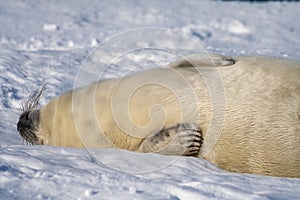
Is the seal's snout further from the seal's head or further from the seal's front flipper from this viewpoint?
the seal's front flipper

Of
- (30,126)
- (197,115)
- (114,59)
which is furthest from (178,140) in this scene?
(114,59)

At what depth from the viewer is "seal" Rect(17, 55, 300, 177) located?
3232mm

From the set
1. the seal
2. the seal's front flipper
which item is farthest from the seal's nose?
the seal's front flipper

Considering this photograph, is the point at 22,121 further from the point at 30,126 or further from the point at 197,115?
the point at 197,115

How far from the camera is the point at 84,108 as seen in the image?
12.3 feet

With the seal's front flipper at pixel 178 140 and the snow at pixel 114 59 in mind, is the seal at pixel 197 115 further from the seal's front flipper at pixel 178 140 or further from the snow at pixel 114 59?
the snow at pixel 114 59

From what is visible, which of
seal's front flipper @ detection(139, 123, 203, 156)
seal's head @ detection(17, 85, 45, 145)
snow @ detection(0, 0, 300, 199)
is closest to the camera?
snow @ detection(0, 0, 300, 199)

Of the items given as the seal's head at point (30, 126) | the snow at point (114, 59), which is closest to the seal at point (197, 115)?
the seal's head at point (30, 126)

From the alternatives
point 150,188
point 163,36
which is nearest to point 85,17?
point 163,36

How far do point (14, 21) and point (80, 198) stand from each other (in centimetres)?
641

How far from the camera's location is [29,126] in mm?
3885

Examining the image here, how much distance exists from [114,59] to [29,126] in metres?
2.26

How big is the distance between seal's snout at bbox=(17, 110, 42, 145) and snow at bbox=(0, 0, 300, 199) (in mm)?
77

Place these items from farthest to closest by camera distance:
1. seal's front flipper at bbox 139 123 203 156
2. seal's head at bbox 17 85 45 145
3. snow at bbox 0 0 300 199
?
seal's head at bbox 17 85 45 145 < seal's front flipper at bbox 139 123 203 156 < snow at bbox 0 0 300 199
